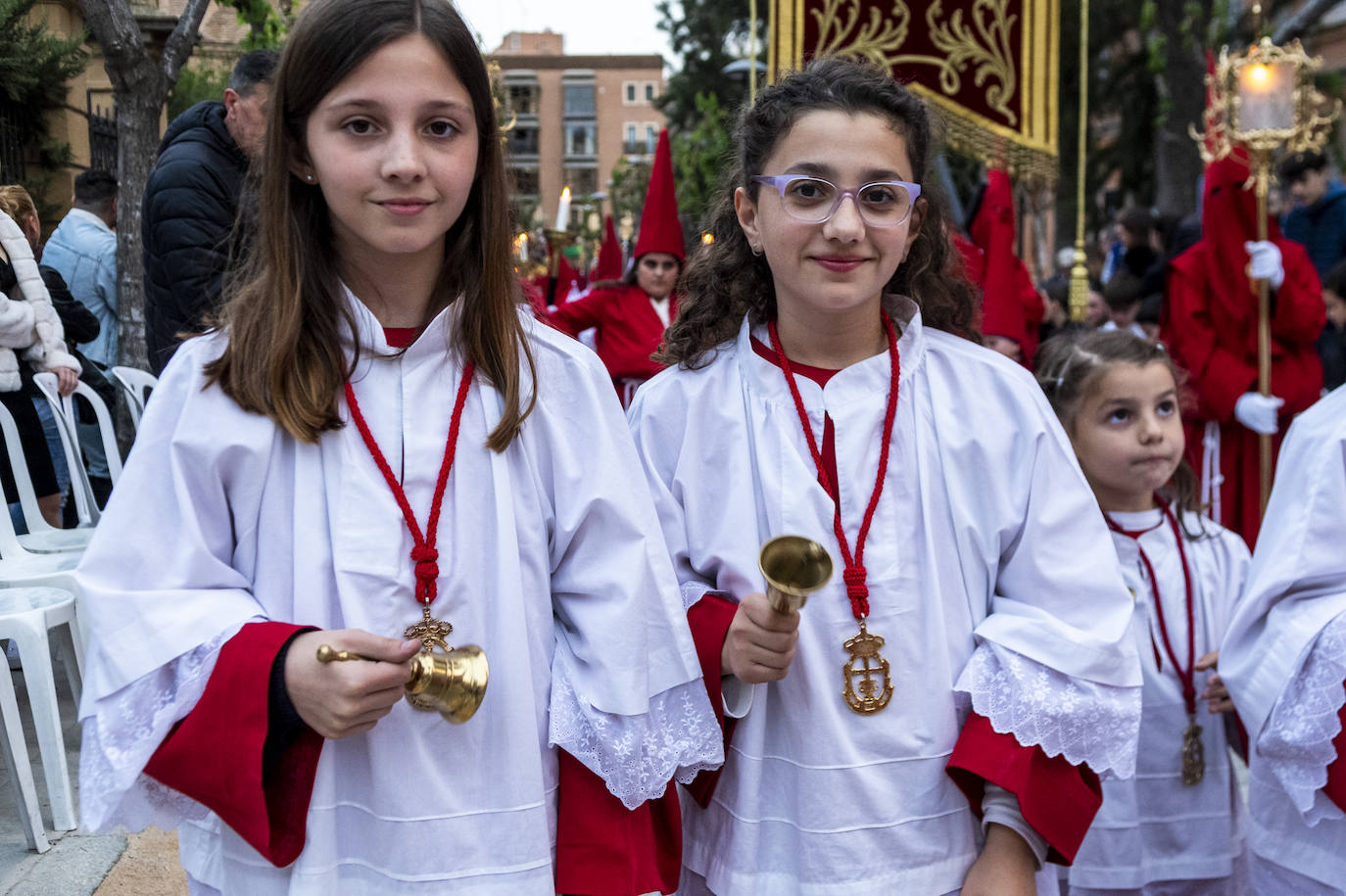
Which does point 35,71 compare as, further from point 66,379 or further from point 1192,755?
point 1192,755

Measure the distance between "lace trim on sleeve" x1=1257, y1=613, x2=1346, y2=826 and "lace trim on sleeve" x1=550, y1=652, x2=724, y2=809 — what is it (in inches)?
45.0

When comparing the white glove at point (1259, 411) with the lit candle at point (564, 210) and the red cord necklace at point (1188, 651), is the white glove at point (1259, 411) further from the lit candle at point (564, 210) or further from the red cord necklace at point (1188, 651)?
the lit candle at point (564, 210)

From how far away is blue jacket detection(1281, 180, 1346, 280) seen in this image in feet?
24.1

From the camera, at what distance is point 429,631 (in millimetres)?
1635

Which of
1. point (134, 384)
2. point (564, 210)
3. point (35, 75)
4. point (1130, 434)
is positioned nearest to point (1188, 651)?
point (1130, 434)

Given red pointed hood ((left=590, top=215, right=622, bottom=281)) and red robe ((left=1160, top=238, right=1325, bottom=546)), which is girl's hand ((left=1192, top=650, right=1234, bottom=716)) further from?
red pointed hood ((left=590, top=215, right=622, bottom=281))

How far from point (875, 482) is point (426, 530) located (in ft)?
2.36

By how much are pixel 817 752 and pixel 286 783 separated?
759mm

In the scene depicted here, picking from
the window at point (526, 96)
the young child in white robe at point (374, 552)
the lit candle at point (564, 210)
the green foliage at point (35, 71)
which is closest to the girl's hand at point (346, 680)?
the young child in white robe at point (374, 552)

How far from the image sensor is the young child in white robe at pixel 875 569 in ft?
6.12

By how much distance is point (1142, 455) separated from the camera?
117 inches

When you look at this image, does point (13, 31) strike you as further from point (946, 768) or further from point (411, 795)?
point (946, 768)

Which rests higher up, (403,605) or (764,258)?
(764,258)

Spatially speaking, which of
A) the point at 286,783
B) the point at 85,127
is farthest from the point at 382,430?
the point at 85,127
